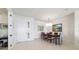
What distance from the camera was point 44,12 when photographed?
1.96 meters

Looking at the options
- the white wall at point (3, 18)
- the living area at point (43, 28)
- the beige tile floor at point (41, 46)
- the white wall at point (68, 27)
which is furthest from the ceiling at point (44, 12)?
the beige tile floor at point (41, 46)

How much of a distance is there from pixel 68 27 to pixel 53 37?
1.54 ft

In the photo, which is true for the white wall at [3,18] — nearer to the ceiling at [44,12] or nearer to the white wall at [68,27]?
the ceiling at [44,12]

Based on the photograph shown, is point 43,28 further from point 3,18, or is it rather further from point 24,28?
point 3,18

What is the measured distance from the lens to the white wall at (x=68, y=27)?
1.93 m

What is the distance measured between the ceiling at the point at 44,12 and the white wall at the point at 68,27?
0.36 ft

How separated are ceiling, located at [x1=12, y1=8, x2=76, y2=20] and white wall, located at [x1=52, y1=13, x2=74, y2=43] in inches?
4.3

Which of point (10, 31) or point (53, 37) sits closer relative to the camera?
point (10, 31)

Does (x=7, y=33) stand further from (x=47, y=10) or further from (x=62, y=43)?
(x=62, y=43)

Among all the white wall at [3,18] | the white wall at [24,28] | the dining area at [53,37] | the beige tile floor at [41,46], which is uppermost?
the white wall at [3,18]

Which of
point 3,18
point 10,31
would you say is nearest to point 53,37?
point 10,31

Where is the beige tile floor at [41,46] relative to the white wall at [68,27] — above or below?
below
